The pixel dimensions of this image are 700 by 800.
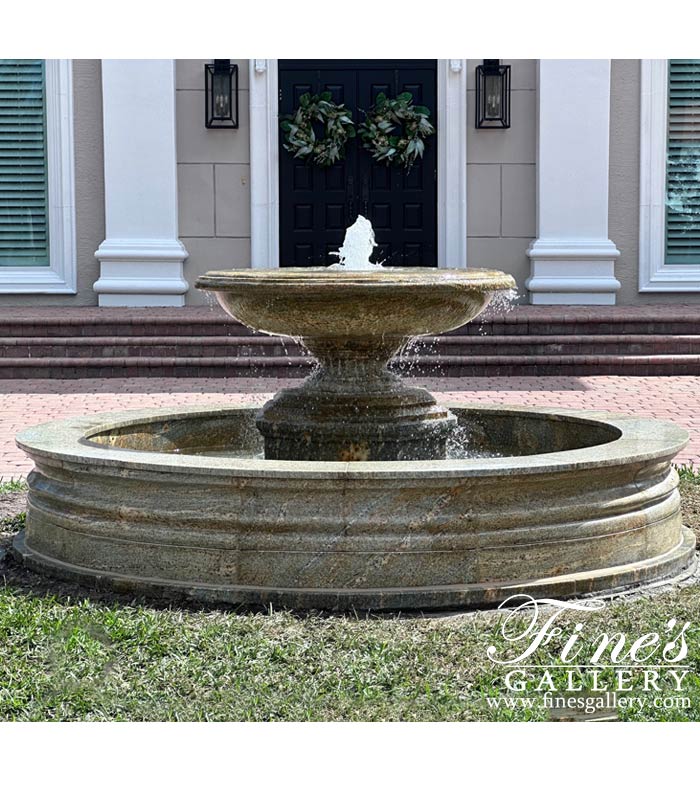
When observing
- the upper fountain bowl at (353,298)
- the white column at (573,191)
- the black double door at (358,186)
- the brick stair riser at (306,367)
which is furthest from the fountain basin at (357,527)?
the black double door at (358,186)

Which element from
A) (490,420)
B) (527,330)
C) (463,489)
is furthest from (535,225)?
(463,489)

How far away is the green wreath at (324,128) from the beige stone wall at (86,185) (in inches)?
79.3

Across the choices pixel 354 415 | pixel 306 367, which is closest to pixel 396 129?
pixel 306 367

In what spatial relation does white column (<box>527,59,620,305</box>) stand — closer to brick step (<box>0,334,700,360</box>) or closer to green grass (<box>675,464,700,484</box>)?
brick step (<box>0,334,700,360</box>)

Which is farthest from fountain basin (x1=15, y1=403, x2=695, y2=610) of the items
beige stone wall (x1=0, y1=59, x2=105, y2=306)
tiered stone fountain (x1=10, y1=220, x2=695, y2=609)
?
beige stone wall (x1=0, y1=59, x2=105, y2=306)

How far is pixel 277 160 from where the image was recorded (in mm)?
15203

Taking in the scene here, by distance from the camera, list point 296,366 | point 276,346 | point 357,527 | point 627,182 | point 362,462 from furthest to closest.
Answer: point 627,182, point 276,346, point 296,366, point 362,462, point 357,527

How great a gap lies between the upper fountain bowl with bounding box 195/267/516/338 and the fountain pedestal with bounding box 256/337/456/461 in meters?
0.24

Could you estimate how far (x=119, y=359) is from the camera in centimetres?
1284

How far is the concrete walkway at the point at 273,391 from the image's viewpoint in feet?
35.0

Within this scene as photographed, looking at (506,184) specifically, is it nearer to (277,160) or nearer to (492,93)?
(492,93)

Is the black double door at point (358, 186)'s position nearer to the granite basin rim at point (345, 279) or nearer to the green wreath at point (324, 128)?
the green wreath at point (324, 128)

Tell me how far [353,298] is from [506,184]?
960 cm
